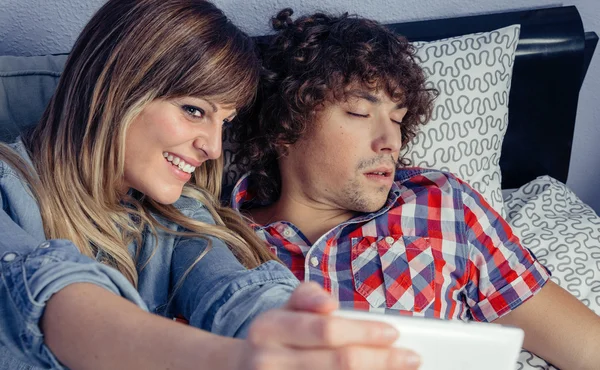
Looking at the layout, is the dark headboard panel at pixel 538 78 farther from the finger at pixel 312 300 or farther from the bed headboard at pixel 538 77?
the finger at pixel 312 300

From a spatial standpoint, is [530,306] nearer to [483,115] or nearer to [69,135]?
[483,115]

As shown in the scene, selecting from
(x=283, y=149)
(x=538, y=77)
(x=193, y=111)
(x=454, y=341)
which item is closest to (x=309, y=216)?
(x=283, y=149)

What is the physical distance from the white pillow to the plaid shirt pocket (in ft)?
0.93

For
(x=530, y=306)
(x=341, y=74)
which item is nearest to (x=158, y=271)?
(x=341, y=74)

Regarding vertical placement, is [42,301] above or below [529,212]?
above

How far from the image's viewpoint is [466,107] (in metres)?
1.50

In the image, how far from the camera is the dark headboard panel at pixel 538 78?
165 cm

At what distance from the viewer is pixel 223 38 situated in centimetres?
112

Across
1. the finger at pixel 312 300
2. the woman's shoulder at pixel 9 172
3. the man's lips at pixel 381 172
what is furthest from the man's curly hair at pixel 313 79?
the finger at pixel 312 300

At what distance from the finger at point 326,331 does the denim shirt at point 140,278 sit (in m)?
0.29

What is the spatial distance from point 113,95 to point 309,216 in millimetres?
530

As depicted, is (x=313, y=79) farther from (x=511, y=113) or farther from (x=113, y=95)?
(x=511, y=113)

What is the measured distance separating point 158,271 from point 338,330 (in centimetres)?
73

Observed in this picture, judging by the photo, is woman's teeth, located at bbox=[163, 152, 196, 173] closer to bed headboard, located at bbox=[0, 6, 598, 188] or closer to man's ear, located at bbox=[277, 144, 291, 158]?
man's ear, located at bbox=[277, 144, 291, 158]
